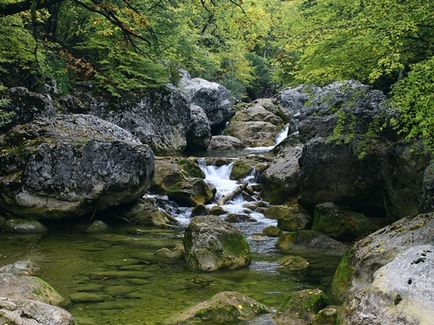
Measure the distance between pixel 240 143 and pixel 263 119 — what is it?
13.9 feet

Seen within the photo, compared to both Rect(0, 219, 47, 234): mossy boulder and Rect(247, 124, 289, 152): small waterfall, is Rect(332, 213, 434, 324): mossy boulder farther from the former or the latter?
Rect(247, 124, 289, 152): small waterfall

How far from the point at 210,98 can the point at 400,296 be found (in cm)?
2396

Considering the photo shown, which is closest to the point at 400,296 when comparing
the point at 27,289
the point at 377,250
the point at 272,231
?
the point at 377,250

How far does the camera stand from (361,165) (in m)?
12.3

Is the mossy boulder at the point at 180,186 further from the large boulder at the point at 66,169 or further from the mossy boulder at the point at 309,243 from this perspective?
the mossy boulder at the point at 309,243

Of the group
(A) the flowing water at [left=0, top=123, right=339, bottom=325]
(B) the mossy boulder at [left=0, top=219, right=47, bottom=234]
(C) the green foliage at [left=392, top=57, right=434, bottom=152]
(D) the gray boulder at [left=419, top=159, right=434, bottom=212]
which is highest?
(C) the green foliage at [left=392, top=57, right=434, bottom=152]

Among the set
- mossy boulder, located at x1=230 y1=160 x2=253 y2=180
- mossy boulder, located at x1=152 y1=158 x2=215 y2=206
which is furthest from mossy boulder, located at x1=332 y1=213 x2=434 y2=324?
mossy boulder, located at x1=230 y1=160 x2=253 y2=180

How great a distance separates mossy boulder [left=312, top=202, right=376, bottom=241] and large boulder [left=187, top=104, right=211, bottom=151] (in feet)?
42.2

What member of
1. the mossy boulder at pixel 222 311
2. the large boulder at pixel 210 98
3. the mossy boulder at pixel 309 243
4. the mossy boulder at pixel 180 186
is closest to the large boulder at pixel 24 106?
the mossy boulder at pixel 180 186

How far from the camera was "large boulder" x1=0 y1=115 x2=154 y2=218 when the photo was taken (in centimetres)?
1158

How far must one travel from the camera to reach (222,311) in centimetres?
650

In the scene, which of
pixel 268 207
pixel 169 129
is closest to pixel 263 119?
pixel 169 129

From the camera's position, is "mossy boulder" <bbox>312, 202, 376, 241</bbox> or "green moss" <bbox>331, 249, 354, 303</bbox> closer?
"green moss" <bbox>331, 249, 354, 303</bbox>

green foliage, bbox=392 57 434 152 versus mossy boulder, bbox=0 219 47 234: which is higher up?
green foliage, bbox=392 57 434 152
